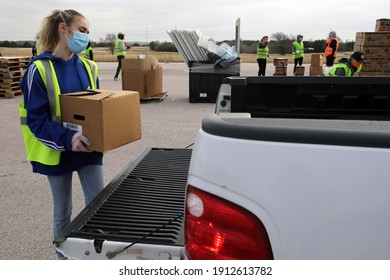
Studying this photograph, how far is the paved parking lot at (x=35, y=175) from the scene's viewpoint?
3.16m

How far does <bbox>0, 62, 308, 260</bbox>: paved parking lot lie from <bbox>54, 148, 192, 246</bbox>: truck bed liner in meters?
0.80

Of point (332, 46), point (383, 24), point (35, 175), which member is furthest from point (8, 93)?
point (383, 24)

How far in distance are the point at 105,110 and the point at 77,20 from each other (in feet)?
2.26

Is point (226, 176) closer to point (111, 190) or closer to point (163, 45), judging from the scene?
point (111, 190)

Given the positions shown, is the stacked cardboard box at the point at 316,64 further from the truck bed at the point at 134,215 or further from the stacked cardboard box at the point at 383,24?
the truck bed at the point at 134,215

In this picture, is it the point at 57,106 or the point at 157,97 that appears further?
the point at 157,97

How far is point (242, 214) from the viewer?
44.1 inches

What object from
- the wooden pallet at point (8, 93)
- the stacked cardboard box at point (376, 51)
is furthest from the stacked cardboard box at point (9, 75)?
the stacked cardboard box at point (376, 51)

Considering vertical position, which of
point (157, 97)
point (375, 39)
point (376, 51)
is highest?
point (375, 39)

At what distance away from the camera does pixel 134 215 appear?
2.47 metres

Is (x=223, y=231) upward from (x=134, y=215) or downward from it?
upward

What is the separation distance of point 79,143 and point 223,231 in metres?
1.45

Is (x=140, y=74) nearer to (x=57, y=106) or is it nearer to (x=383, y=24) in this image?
(x=383, y=24)

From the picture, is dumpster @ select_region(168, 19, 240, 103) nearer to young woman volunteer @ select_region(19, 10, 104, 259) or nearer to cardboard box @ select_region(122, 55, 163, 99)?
cardboard box @ select_region(122, 55, 163, 99)
